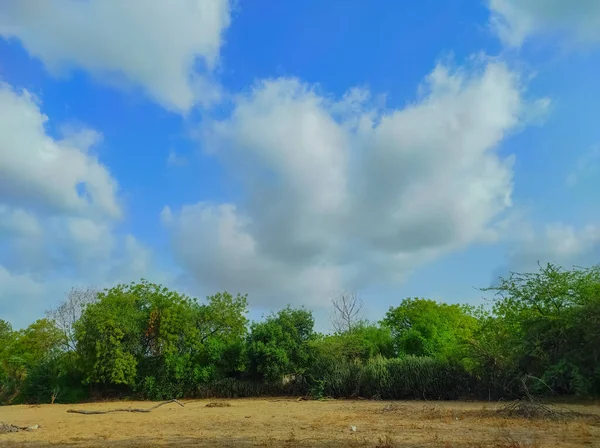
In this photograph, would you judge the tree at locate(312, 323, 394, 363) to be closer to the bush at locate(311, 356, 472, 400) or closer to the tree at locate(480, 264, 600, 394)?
the bush at locate(311, 356, 472, 400)

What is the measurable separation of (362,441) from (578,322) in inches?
583

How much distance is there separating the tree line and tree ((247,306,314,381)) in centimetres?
7

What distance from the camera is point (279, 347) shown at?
30.1 meters

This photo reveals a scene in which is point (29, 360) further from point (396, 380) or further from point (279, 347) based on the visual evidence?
point (396, 380)

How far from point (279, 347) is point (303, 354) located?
159 cm

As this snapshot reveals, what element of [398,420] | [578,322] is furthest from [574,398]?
[398,420]

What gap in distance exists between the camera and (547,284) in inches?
890

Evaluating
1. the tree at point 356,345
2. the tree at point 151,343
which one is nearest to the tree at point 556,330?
the tree at point 356,345

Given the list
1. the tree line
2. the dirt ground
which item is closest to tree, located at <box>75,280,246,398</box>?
the tree line

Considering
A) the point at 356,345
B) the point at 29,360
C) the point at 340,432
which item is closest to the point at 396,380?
the point at 356,345

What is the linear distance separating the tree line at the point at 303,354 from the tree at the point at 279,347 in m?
0.07

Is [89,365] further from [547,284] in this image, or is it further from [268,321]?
[547,284]

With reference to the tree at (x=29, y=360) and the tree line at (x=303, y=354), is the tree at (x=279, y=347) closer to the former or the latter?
the tree line at (x=303, y=354)

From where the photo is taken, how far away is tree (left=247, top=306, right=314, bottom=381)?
2966 centimetres
